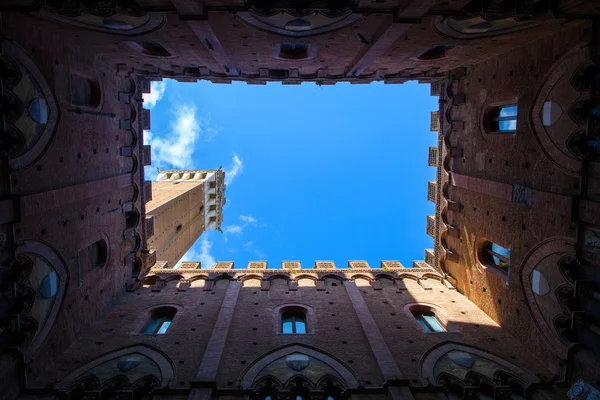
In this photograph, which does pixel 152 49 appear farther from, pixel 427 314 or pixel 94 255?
pixel 427 314

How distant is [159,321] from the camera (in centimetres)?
1463

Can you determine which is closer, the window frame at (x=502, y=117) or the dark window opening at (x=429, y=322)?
the window frame at (x=502, y=117)

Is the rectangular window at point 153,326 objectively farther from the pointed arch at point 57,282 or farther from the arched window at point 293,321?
the arched window at point 293,321

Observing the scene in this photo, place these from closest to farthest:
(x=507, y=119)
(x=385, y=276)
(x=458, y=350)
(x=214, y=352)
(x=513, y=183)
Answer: (x=214, y=352)
(x=458, y=350)
(x=513, y=183)
(x=507, y=119)
(x=385, y=276)

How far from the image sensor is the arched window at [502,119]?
520 inches

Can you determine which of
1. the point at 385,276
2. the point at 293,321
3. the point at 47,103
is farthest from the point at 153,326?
the point at 385,276

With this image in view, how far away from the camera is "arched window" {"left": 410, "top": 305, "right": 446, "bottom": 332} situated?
14.1 m

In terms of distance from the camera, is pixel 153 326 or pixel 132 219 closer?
pixel 153 326

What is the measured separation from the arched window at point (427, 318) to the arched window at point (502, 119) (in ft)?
24.8

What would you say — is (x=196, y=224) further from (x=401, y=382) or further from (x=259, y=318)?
(x=401, y=382)

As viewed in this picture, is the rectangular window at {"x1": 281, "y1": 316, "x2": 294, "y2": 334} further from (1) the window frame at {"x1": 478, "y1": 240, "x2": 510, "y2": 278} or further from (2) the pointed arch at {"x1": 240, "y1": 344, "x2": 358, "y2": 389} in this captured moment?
(1) the window frame at {"x1": 478, "y1": 240, "x2": 510, "y2": 278}

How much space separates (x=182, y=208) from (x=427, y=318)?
72.2 ft

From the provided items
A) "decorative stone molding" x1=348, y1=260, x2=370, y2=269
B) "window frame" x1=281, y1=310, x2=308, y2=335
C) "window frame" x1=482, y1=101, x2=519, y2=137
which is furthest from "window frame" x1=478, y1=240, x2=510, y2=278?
"window frame" x1=281, y1=310, x2=308, y2=335

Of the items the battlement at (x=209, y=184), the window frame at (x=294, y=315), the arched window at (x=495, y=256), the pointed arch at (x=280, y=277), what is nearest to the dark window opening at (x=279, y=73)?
the pointed arch at (x=280, y=277)
